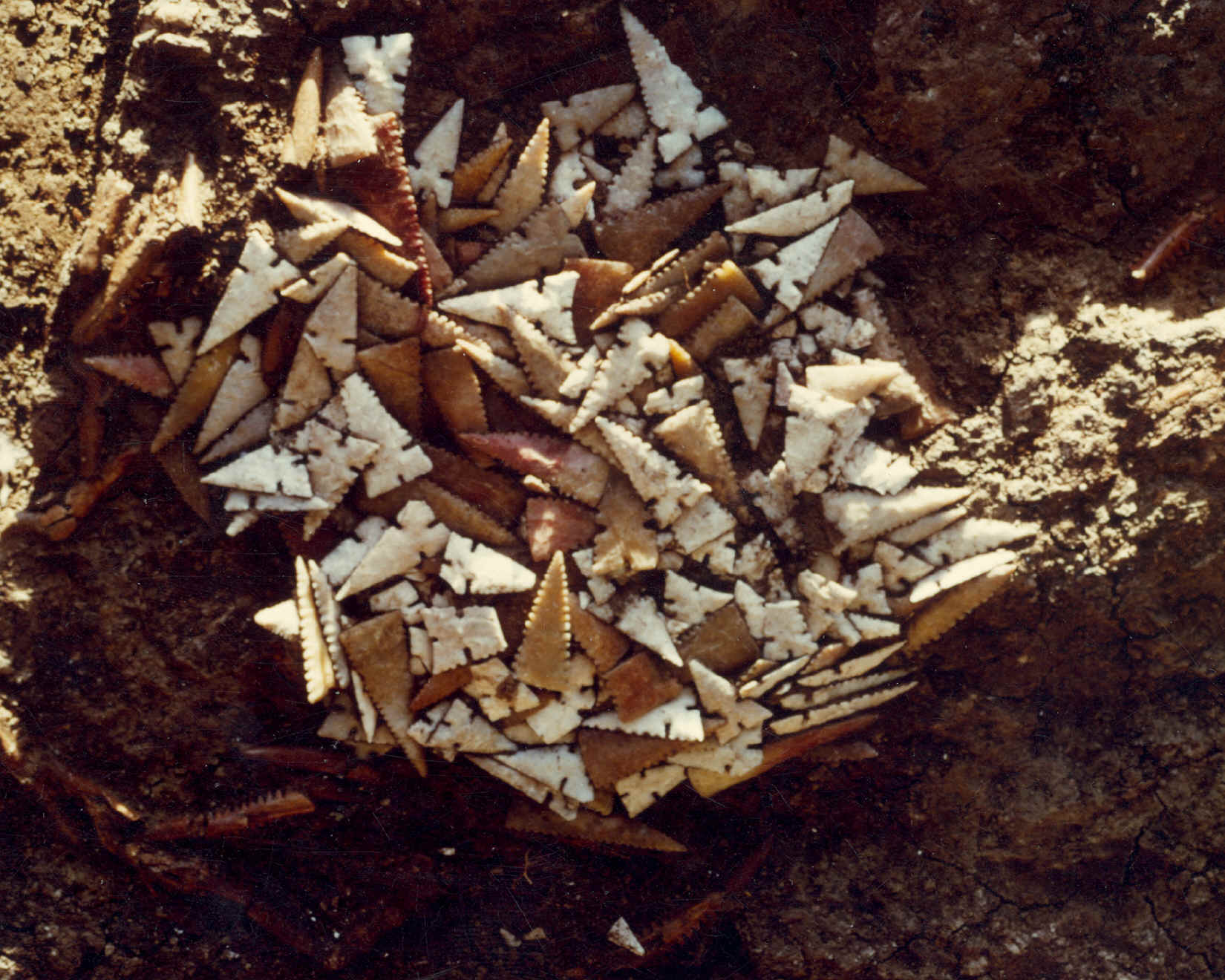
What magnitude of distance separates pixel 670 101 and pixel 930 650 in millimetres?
1275

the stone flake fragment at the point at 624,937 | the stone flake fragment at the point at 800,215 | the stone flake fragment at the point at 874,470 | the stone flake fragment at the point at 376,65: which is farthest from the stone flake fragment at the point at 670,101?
the stone flake fragment at the point at 624,937

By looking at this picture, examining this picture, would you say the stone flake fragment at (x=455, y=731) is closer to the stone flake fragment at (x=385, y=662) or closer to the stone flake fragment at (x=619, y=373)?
the stone flake fragment at (x=385, y=662)

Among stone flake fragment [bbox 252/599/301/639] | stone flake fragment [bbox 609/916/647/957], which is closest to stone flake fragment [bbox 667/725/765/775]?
stone flake fragment [bbox 609/916/647/957]

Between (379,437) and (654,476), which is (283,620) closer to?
(379,437)

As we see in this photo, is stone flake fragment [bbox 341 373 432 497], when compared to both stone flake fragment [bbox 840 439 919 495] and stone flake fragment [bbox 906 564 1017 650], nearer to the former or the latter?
stone flake fragment [bbox 840 439 919 495]

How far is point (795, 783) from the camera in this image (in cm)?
199

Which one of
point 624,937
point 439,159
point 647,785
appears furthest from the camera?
point 624,937

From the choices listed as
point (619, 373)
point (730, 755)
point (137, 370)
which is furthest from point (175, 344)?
point (730, 755)

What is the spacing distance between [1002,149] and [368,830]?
1951mm

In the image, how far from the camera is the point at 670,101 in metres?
1.80

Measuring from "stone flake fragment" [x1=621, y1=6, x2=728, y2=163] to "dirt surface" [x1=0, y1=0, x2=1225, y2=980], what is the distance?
5 cm

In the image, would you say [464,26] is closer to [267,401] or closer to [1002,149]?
[267,401]

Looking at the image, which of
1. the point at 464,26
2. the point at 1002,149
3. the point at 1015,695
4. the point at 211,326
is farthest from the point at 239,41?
the point at 1015,695

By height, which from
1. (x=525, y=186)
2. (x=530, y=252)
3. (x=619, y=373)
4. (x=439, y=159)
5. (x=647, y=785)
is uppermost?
(x=439, y=159)
